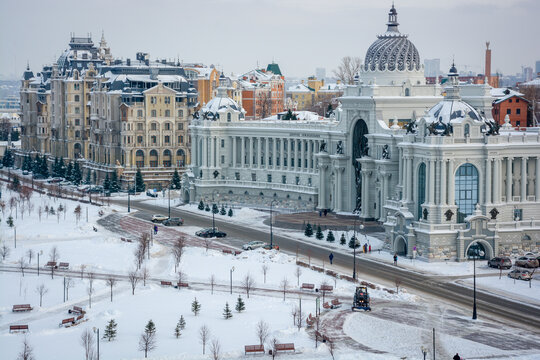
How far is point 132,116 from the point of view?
16662cm

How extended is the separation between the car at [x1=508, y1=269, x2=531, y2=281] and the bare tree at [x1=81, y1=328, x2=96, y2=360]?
3600 cm

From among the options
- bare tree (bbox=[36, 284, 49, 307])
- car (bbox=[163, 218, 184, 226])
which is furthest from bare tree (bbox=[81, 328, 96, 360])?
car (bbox=[163, 218, 184, 226])

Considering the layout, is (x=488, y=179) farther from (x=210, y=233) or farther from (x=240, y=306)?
(x=240, y=306)

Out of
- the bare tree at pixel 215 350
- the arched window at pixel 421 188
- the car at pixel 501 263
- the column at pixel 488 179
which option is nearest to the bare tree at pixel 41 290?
the bare tree at pixel 215 350

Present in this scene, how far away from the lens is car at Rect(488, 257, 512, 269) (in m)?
94.1

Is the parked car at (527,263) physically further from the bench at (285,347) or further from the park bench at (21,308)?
the park bench at (21,308)

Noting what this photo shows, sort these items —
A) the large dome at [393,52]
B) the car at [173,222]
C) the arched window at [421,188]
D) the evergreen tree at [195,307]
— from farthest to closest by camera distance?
the large dome at [393,52] → the car at [173,222] → the arched window at [421,188] → the evergreen tree at [195,307]

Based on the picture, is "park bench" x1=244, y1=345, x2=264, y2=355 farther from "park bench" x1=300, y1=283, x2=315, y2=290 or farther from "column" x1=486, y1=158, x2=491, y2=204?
"column" x1=486, y1=158, x2=491, y2=204

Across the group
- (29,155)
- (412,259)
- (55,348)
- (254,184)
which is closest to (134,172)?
(254,184)

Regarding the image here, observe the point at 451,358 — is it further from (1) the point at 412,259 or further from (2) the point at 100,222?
(2) the point at 100,222

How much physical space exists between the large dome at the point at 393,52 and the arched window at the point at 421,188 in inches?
958

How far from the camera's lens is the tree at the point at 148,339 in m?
67.4

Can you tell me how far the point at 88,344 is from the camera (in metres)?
66.8

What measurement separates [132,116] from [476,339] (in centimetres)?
10336
